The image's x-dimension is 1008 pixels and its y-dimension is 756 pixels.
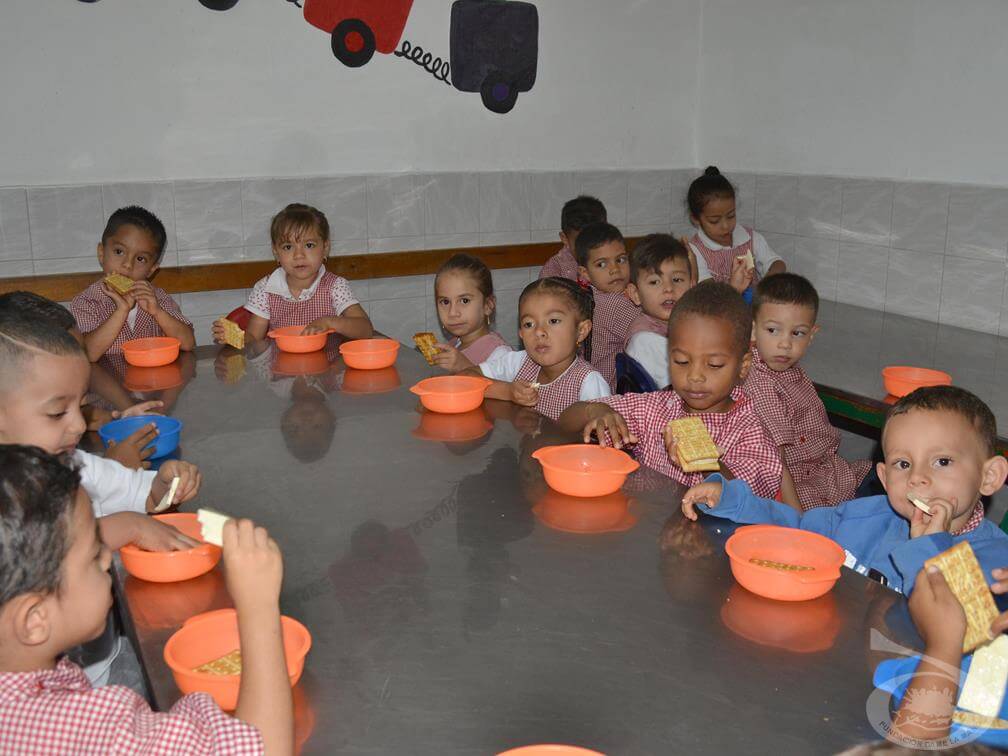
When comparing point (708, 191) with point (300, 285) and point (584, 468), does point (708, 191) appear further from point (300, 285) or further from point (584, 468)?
point (584, 468)

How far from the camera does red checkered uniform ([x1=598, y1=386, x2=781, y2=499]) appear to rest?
238 centimetres

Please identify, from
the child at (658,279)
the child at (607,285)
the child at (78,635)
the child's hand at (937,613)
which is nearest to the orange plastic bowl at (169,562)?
the child at (78,635)

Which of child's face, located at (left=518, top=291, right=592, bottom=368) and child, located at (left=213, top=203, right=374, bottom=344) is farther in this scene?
child, located at (left=213, top=203, right=374, bottom=344)

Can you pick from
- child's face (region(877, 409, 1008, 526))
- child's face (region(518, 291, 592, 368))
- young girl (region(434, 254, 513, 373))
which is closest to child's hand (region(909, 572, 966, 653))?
child's face (region(877, 409, 1008, 526))

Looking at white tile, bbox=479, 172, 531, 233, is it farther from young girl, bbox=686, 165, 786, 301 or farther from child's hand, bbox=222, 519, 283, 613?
child's hand, bbox=222, 519, 283, 613

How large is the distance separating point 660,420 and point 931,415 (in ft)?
2.84

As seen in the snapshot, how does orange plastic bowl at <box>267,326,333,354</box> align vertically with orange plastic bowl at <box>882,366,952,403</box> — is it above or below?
above

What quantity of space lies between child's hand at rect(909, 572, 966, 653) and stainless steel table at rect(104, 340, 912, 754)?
0.25 feet

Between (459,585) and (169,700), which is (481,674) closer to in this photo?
(459,585)

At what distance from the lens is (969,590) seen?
1409 millimetres

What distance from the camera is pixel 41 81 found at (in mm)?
4609

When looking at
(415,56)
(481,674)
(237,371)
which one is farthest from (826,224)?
(481,674)

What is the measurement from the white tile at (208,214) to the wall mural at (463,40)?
0.99m

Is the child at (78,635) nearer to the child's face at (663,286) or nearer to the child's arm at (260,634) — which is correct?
the child's arm at (260,634)
